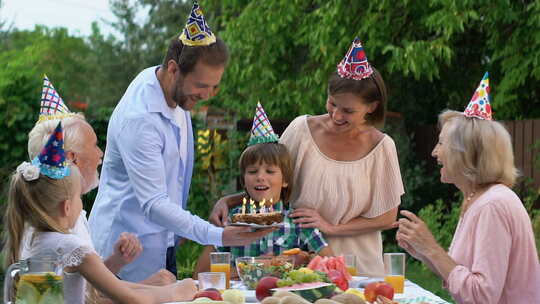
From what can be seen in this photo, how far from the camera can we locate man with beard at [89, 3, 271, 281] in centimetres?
420

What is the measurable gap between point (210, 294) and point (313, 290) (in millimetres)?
454

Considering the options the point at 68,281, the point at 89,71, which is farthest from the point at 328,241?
the point at 89,71

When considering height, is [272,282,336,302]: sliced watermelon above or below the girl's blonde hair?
below

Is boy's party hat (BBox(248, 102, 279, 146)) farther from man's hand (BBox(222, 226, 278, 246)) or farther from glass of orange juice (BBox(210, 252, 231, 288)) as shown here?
glass of orange juice (BBox(210, 252, 231, 288))

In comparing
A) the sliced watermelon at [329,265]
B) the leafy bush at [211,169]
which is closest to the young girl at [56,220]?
the sliced watermelon at [329,265]

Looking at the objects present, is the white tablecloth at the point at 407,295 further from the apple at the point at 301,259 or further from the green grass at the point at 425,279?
the green grass at the point at 425,279

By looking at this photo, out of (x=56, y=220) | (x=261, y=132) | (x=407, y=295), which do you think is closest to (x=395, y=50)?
(x=261, y=132)

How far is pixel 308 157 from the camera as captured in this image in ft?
16.0

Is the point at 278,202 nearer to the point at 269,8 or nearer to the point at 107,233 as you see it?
the point at 107,233

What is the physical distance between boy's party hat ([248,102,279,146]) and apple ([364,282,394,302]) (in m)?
1.47

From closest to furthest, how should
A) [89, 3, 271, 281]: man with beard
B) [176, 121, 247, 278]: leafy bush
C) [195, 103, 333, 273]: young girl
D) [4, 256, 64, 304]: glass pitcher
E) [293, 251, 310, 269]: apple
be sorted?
1. [4, 256, 64, 304]: glass pitcher
2. [89, 3, 271, 281]: man with beard
3. [293, 251, 310, 269]: apple
4. [195, 103, 333, 273]: young girl
5. [176, 121, 247, 278]: leafy bush

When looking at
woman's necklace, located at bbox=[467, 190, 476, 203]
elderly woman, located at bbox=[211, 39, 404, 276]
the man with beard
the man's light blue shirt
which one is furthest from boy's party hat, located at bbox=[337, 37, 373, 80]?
woman's necklace, located at bbox=[467, 190, 476, 203]

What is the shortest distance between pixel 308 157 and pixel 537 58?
22.6 feet

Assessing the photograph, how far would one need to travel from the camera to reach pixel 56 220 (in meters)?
3.36
